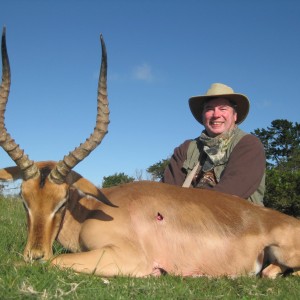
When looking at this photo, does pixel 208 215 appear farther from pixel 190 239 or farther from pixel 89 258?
pixel 89 258

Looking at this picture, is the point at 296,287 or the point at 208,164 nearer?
the point at 296,287

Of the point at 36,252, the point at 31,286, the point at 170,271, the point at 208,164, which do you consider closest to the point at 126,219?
the point at 170,271

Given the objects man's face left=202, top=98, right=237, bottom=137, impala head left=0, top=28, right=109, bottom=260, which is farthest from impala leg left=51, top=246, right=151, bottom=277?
man's face left=202, top=98, right=237, bottom=137

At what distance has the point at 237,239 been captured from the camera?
5293mm

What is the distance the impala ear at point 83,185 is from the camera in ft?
16.5

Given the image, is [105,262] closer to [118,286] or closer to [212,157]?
[118,286]

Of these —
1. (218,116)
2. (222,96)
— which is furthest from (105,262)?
(222,96)

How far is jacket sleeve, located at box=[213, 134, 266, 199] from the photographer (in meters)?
6.64

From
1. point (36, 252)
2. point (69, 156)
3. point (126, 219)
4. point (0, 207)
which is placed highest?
point (69, 156)

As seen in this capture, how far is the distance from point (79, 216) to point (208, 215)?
1568 mm

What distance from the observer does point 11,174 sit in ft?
17.1

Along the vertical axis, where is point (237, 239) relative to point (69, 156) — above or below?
below

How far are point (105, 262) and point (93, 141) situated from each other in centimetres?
136

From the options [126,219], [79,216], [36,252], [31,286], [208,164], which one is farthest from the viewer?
[208,164]
